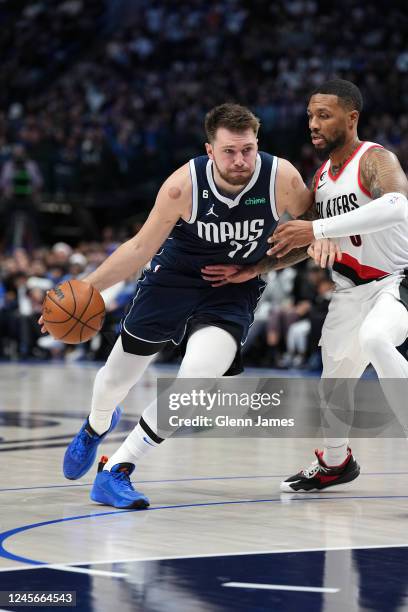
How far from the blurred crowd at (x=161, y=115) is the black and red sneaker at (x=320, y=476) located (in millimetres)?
8087

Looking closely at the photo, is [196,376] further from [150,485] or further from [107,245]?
[107,245]

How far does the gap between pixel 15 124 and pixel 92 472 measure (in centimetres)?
1684

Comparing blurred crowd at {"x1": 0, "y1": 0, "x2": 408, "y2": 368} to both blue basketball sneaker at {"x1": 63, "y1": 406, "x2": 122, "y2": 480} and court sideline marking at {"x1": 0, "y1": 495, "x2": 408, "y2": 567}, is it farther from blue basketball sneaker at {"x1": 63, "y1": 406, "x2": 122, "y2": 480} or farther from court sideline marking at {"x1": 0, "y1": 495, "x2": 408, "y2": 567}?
blue basketball sneaker at {"x1": 63, "y1": 406, "x2": 122, "y2": 480}

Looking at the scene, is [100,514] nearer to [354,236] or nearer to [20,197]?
[354,236]

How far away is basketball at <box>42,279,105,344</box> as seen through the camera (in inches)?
219

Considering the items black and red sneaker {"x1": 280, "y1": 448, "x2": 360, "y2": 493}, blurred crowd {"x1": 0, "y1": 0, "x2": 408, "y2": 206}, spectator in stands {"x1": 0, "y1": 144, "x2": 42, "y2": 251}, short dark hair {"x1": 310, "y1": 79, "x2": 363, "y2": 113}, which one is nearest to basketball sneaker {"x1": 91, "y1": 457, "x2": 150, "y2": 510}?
black and red sneaker {"x1": 280, "y1": 448, "x2": 360, "y2": 493}

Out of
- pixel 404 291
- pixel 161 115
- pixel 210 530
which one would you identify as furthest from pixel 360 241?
pixel 161 115

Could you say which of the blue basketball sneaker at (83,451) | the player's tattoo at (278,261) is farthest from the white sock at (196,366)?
the player's tattoo at (278,261)

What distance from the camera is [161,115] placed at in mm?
20375

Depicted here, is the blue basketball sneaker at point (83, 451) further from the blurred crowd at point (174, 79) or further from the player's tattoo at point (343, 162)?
the blurred crowd at point (174, 79)

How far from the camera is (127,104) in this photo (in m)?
21.7

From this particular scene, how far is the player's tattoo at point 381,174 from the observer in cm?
538

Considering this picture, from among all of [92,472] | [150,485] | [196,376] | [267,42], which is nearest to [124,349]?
[196,376]

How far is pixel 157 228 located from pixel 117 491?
1299mm
